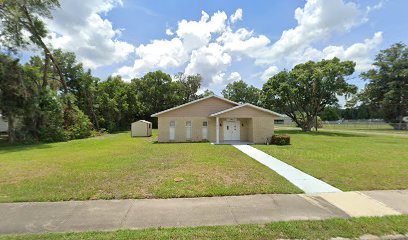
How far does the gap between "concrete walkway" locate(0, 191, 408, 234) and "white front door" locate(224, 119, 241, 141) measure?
605 inches

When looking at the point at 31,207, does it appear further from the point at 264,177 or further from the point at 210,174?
the point at 264,177

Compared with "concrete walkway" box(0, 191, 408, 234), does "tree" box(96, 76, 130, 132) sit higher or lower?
Answer: higher

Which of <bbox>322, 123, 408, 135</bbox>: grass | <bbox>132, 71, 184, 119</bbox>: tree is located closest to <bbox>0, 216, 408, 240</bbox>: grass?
<bbox>322, 123, 408, 135</bbox>: grass

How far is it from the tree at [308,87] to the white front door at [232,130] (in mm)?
15293

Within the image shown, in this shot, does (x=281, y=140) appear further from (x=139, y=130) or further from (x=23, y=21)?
(x=23, y=21)

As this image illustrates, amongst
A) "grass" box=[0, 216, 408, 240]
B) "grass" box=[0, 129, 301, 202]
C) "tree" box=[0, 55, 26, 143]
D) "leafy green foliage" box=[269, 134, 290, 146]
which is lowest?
"grass" box=[0, 216, 408, 240]

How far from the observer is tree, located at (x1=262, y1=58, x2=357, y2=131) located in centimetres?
3162

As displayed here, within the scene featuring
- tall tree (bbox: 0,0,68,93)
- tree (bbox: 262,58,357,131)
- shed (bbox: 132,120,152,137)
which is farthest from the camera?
tree (bbox: 262,58,357,131)

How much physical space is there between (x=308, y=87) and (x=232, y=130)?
1834 cm

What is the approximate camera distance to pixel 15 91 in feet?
59.9

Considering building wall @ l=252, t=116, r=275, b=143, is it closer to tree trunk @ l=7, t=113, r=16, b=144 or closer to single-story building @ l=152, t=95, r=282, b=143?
single-story building @ l=152, t=95, r=282, b=143

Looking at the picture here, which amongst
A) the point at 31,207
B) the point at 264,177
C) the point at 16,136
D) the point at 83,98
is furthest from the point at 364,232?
the point at 83,98

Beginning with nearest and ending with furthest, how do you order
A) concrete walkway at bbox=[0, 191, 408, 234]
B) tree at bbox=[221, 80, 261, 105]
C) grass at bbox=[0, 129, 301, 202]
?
concrete walkway at bbox=[0, 191, 408, 234]
grass at bbox=[0, 129, 301, 202]
tree at bbox=[221, 80, 261, 105]

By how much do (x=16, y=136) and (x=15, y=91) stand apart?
4.13 meters
